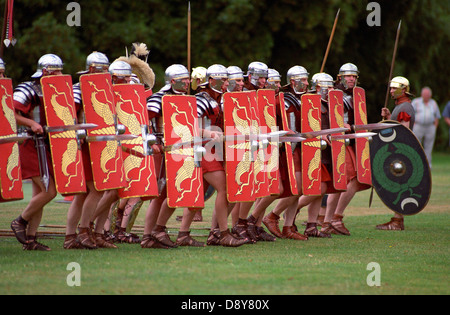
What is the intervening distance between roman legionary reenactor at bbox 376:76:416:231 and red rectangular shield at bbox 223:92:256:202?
9.51 feet

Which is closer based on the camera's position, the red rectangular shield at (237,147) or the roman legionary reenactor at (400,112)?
the red rectangular shield at (237,147)

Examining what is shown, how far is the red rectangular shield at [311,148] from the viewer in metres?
9.91

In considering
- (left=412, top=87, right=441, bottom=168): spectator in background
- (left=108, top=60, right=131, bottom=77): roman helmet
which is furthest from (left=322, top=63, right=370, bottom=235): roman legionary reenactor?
(left=412, top=87, right=441, bottom=168): spectator in background

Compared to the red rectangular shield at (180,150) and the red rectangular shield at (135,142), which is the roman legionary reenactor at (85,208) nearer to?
the red rectangular shield at (135,142)

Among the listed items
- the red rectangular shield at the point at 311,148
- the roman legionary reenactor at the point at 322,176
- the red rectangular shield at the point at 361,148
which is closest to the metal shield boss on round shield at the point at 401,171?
the red rectangular shield at the point at 361,148

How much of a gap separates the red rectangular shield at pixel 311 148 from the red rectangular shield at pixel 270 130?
0.47 m

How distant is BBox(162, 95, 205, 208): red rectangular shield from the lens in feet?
27.7

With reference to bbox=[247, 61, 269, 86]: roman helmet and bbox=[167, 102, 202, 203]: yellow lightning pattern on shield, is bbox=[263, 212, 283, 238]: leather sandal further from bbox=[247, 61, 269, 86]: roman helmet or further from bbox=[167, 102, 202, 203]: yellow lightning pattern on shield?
bbox=[167, 102, 202, 203]: yellow lightning pattern on shield

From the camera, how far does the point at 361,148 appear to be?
35.9 ft

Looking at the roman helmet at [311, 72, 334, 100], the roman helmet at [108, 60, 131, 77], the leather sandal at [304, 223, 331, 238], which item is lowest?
the leather sandal at [304, 223, 331, 238]

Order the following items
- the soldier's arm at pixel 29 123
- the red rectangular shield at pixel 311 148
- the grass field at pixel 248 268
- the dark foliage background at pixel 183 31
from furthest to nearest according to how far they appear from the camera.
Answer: the dark foliage background at pixel 183 31
the red rectangular shield at pixel 311 148
the soldier's arm at pixel 29 123
the grass field at pixel 248 268

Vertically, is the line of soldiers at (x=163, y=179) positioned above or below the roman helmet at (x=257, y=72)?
below

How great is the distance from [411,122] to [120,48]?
38.4 ft

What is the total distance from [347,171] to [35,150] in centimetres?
434
